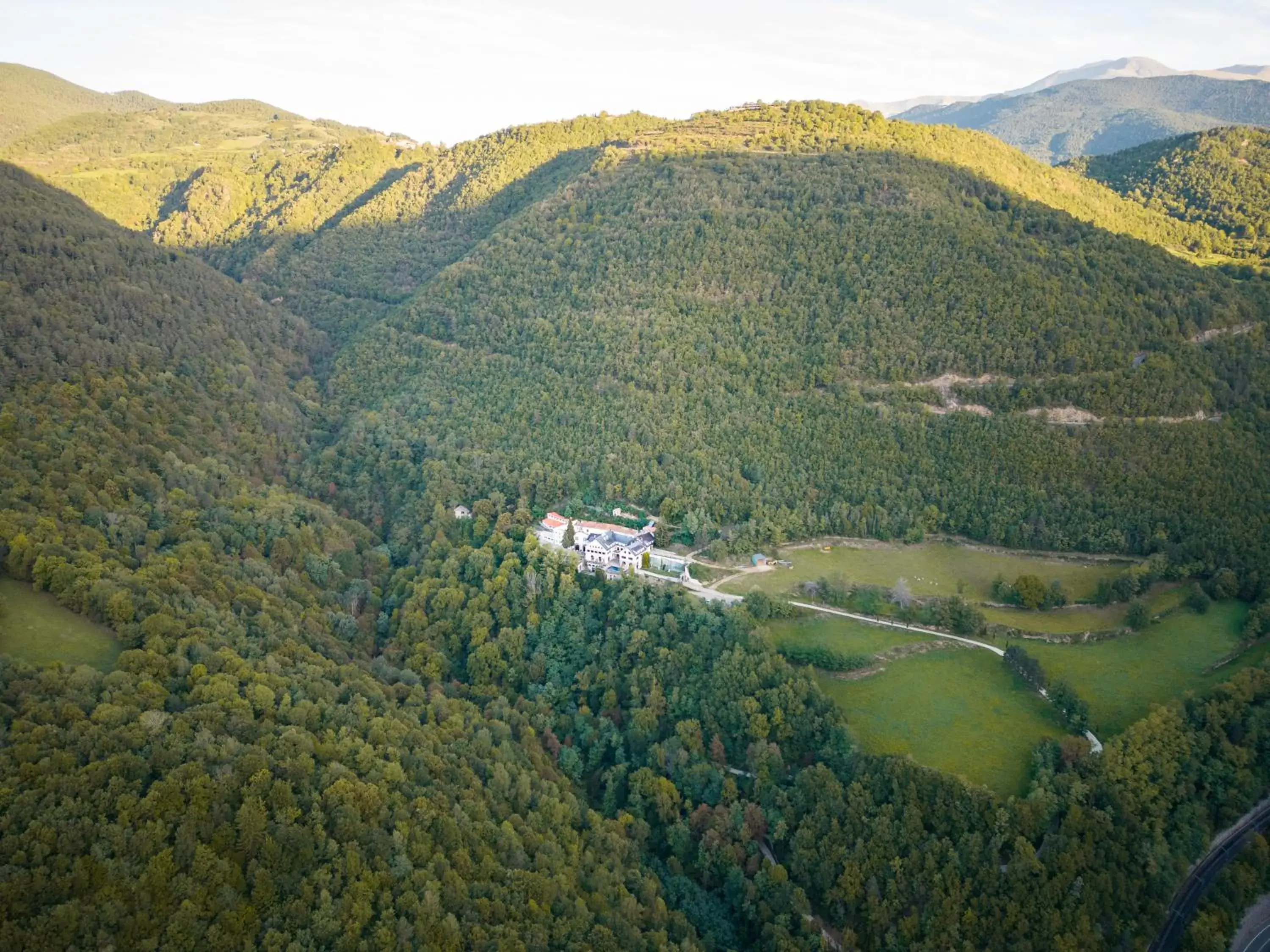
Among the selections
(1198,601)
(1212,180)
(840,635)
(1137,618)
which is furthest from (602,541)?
(1212,180)

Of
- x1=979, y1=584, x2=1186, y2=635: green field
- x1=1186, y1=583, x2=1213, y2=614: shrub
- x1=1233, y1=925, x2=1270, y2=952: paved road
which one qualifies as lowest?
x1=1233, y1=925, x2=1270, y2=952: paved road

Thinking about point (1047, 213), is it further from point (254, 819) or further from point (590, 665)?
point (254, 819)

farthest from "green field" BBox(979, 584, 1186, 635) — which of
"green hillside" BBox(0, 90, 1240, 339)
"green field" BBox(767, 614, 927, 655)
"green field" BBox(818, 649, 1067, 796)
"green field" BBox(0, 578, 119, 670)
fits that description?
"green field" BBox(0, 578, 119, 670)

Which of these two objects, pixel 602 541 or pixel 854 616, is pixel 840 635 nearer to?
pixel 854 616

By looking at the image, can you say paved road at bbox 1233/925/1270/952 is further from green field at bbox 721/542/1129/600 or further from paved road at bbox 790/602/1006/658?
green field at bbox 721/542/1129/600

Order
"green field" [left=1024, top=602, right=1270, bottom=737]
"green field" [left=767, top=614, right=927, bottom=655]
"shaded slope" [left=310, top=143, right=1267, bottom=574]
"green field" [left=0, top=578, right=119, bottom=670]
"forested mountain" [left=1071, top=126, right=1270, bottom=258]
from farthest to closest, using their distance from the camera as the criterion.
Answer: "forested mountain" [left=1071, top=126, right=1270, bottom=258] < "shaded slope" [left=310, top=143, right=1267, bottom=574] < "green field" [left=767, top=614, right=927, bottom=655] < "green field" [left=1024, top=602, right=1270, bottom=737] < "green field" [left=0, top=578, right=119, bottom=670]

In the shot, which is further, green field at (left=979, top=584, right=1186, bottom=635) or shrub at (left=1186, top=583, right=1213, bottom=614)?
green field at (left=979, top=584, right=1186, bottom=635)
